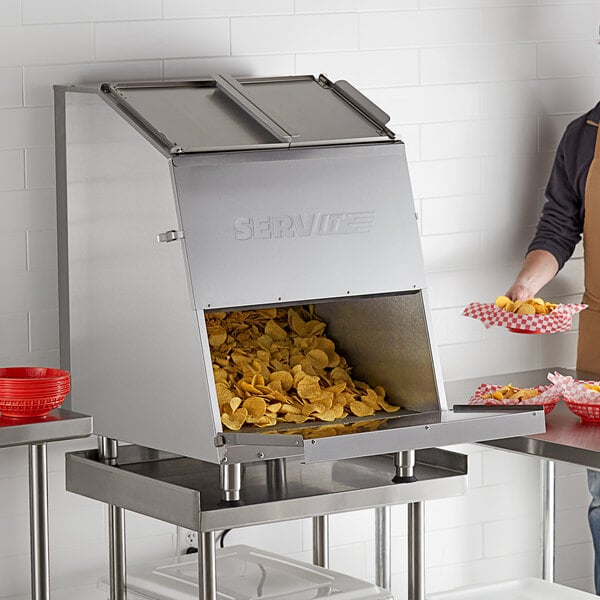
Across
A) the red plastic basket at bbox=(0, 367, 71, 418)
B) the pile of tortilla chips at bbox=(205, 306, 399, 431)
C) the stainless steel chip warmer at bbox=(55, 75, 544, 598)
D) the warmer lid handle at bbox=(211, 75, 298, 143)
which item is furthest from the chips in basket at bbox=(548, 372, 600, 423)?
the red plastic basket at bbox=(0, 367, 71, 418)

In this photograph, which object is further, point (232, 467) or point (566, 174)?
point (566, 174)

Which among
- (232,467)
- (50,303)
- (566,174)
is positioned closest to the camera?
(232,467)

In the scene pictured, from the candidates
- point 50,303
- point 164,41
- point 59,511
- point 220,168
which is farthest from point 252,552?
point 164,41

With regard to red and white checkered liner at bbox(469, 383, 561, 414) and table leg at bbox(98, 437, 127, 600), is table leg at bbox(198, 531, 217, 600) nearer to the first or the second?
table leg at bbox(98, 437, 127, 600)

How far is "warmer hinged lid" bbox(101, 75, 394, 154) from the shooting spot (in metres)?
2.57

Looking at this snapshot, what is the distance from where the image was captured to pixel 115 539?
288 cm

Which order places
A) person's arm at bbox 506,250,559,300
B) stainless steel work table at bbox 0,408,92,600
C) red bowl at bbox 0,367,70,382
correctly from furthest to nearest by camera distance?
person's arm at bbox 506,250,559,300 → red bowl at bbox 0,367,70,382 → stainless steel work table at bbox 0,408,92,600

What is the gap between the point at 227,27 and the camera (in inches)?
125

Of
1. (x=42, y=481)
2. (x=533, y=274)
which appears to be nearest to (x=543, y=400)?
(x=533, y=274)

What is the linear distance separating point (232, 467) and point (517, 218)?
1.54 meters

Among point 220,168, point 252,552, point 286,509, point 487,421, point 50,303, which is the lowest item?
point 252,552

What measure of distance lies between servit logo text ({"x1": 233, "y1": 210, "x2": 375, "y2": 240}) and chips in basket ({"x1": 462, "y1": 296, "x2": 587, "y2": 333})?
66 cm

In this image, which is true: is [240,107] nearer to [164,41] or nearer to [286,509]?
[164,41]

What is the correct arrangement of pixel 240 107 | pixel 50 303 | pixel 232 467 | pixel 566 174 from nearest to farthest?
pixel 232 467, pixel 240 107, pixel 50 303, pixel 566 174
